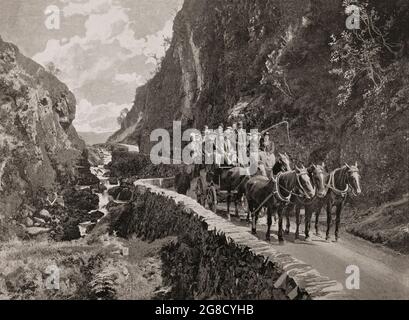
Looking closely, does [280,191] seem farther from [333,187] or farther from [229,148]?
[229,148]

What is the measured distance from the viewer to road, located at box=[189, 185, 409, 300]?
30.0 feet

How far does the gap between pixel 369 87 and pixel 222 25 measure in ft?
86.1

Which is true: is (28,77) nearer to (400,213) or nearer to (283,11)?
(283,11)

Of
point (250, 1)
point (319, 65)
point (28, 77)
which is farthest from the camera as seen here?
point (28, 77)

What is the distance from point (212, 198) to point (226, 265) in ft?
20.5

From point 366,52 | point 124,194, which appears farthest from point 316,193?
point 124,194

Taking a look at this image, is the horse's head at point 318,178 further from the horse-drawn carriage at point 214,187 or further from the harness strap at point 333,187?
the horse-drawn carriage at point 214,187

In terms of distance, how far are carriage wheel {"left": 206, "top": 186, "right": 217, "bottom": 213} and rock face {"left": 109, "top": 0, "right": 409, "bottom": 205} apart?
14.4 feet

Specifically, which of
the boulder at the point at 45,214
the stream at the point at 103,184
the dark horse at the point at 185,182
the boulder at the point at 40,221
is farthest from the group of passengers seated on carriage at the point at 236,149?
the boulder at the point at 45,214

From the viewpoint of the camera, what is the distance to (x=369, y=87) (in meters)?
17.3

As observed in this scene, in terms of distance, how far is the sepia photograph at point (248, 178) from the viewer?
10.8 metres
